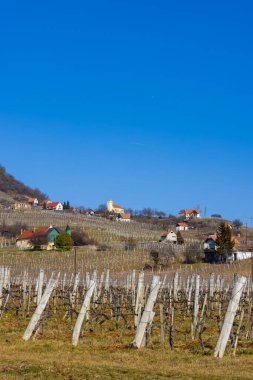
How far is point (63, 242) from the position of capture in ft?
200

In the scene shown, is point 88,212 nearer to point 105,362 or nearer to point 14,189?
point 14,189

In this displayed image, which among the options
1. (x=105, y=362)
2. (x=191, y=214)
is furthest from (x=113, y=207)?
(x=105, y=362)

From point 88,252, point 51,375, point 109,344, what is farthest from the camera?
point 88,252

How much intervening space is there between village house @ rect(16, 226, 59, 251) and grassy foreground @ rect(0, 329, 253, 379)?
51.0 meters

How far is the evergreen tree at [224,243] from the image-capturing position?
61.4 metres

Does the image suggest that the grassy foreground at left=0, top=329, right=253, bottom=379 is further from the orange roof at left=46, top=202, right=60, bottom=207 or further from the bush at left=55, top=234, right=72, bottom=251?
the orange roof at left=46, top=202, right=60, bottom=207

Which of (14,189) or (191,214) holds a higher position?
(14,189)

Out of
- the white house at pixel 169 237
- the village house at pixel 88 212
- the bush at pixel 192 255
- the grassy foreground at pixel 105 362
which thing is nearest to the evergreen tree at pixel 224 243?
the bush at pixel 192 255

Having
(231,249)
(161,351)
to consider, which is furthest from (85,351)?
(231,249)

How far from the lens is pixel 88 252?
58594 millimetres

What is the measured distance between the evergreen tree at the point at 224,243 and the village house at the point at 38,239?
58.3ft

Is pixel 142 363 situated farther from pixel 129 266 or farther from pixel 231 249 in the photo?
pixel 231 249

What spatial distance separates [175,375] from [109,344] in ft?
13.5

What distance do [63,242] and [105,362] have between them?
50.6m
